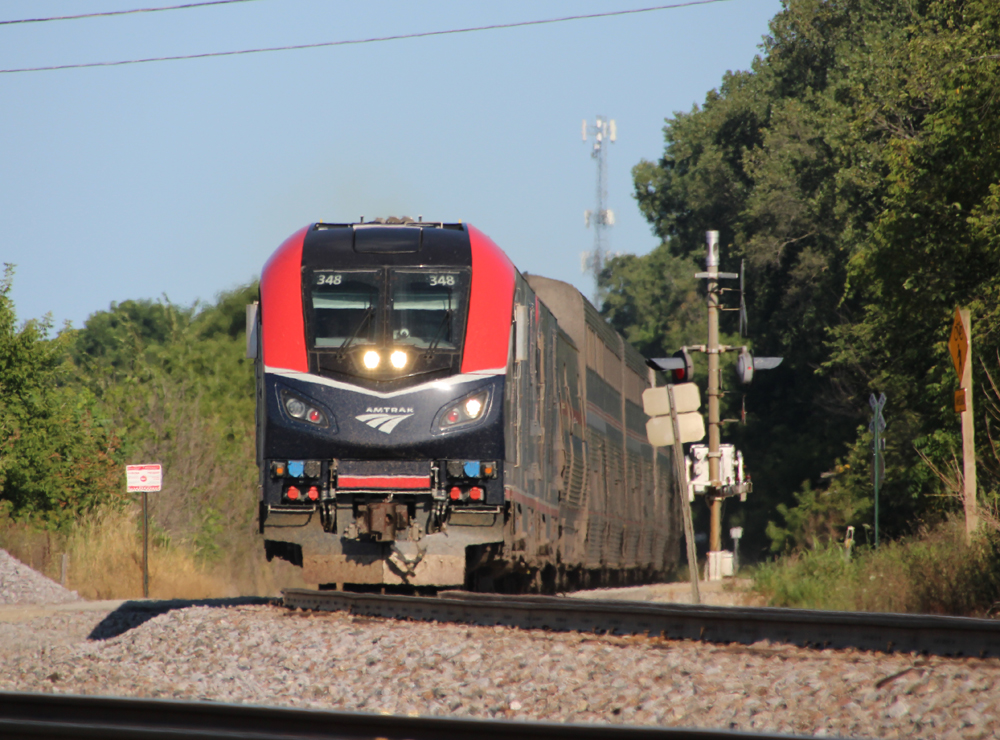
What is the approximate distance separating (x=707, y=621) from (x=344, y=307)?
5.21 metres

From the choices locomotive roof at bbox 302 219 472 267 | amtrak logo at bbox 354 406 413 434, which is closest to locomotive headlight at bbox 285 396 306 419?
amtrak logo at bbox 354 406 413 434

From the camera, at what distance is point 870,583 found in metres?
13.4

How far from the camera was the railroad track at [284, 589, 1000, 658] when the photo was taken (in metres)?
7.62

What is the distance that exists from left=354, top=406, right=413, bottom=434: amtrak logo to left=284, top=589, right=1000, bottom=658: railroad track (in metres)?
1.56

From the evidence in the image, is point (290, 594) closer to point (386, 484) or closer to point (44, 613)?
point (386, 484)

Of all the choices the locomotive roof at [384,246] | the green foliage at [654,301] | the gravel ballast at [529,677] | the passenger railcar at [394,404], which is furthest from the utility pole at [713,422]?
the green foliage at [654,301]

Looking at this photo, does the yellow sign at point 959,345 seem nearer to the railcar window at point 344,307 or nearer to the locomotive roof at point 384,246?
the locomotive roof at point 384,246

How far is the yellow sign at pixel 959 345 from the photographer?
43.1ft

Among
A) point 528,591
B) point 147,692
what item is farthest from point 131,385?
point 147,692

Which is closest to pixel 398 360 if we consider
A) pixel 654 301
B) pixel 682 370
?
pixel 682 370

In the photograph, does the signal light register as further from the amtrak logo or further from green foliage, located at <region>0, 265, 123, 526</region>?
green foliage, located at <region>0, 265, 123, 526</region>

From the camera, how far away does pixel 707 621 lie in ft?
28.8

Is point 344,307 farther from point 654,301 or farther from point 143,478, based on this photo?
point 654,301

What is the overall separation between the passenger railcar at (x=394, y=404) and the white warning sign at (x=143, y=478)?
25.4ft
